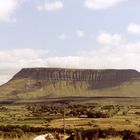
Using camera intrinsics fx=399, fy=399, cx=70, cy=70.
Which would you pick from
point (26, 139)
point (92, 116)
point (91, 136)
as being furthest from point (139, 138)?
point (92, 116)

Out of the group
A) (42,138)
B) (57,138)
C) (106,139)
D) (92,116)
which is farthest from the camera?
(92,116)

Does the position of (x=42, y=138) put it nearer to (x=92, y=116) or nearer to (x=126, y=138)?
→ (x=126, y=138)

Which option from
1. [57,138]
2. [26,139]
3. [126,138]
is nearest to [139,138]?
[126,138]

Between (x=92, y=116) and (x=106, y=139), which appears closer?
(x=106, y=139)

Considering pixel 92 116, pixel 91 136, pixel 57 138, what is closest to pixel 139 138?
pixel 91 136

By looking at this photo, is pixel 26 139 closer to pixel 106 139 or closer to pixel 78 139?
pixel 78 139

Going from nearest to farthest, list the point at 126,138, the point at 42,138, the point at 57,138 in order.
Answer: the point at 42,138 → the point at 57,138 → the point at 126,138

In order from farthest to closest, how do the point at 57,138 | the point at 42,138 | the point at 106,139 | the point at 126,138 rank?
the point at 106,139 → the point at 126,138 → the point at 57,138 → the point at 42,138

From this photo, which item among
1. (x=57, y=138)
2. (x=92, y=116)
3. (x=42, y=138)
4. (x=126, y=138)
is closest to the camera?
(x=42, y=138)

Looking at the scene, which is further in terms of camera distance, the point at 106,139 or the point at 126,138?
the point at 106,139
